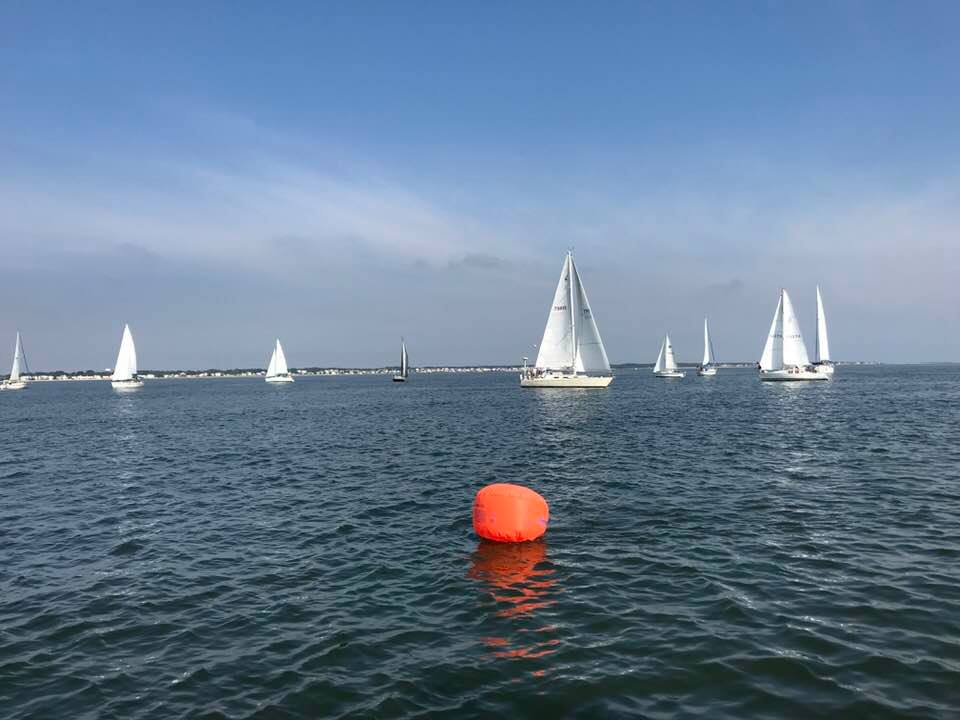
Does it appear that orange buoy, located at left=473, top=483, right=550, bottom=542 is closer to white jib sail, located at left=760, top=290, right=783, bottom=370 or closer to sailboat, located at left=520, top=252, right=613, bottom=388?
sailboat, located at left=520, top=252, right=613, bottom=388

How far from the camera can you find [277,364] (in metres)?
178

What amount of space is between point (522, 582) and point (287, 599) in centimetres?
489

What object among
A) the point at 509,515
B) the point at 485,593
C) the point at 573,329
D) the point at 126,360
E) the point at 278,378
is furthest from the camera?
the point at 278,378


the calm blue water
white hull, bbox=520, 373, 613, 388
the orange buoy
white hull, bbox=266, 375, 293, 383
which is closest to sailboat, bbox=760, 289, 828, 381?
white hull, bbox=520, 373, 613, 388

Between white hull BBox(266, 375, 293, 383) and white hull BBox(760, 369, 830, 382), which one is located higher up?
white hull BBox(266, 375, 293, 383)

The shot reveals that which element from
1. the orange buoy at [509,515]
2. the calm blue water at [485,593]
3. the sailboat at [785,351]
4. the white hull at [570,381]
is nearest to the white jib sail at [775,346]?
the sailboat at [785,351]

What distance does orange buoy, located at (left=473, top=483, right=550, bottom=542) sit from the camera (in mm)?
14797

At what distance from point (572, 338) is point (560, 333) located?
189cm

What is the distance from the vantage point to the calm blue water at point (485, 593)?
828 centimetres

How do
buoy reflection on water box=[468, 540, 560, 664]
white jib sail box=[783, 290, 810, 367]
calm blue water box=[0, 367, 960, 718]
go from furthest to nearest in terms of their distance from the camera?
white jib sail box=[783, 290, 810, 367] < buoy reflection on water box=[468, 540, 560, 664] < calm blue water box=[0, 367, 960, 718]

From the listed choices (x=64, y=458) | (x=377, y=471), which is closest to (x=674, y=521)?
(x=377, y=471)

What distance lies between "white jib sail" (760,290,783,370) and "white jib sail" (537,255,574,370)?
145 ft

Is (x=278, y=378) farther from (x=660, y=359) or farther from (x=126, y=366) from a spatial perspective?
(x=660, y=359)

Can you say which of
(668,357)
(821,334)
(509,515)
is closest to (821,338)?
(821,334)
